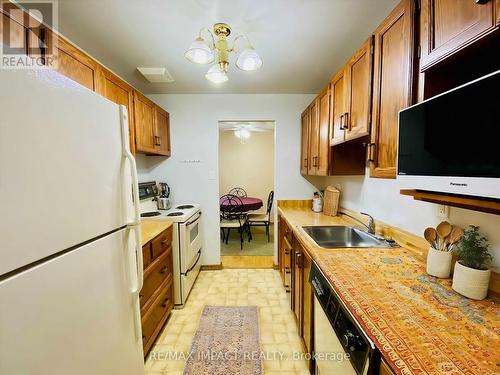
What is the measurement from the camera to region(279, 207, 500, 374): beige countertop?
0.57m

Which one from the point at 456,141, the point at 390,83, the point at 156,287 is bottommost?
the point at 156,287

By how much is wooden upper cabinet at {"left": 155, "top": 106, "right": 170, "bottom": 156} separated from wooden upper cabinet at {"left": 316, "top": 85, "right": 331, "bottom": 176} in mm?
1828

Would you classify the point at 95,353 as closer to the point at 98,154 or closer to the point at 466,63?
the point at 98,154

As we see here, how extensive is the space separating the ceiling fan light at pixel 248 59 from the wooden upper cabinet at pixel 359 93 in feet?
2.17

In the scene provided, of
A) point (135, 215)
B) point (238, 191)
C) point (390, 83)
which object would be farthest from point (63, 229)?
point (238, 191)

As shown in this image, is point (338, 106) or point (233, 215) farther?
point (233, 215)

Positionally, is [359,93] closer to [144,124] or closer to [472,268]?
[472,268]

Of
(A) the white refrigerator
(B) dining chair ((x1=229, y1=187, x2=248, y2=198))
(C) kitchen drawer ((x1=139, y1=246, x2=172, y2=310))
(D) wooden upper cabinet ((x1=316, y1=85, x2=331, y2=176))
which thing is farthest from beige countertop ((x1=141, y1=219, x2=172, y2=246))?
(B) dining chair ((x1=229, y1=187, x2=248, y2=198))

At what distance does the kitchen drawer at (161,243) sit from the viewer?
1.75 metres

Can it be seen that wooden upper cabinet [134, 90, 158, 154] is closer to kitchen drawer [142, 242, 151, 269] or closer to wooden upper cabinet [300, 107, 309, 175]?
kitchen drawer [142, 242, 151, 269]

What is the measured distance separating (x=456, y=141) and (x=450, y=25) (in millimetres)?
419

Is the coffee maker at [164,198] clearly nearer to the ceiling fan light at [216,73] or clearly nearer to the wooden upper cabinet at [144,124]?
Answer: the wooden upper cabinet at [144,124]

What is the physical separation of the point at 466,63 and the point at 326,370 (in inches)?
58.1

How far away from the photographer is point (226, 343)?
177cm
